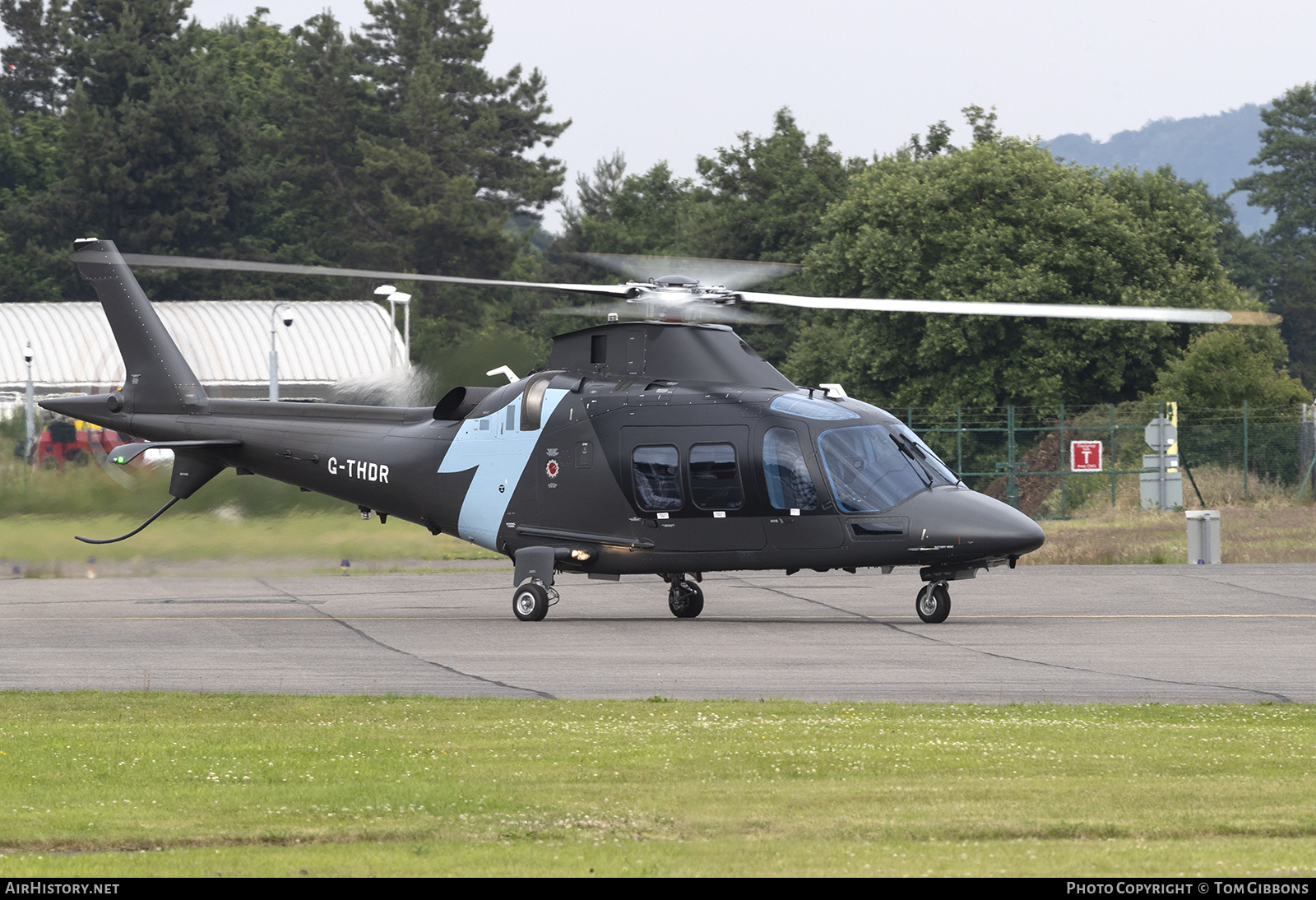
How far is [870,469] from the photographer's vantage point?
64.3 ft

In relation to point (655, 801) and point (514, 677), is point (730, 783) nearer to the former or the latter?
point (655, 801)

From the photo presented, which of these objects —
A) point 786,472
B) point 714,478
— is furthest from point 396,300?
point 786,472

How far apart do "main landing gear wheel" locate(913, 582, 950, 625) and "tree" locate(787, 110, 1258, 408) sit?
33.8 meters

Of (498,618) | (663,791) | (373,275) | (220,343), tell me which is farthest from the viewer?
(220,343)

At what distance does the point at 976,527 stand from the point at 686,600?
4.64 m

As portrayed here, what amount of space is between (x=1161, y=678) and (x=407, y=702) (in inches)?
281

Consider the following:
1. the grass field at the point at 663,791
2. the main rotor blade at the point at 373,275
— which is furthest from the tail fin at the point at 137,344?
the grass field at the point at 663,791

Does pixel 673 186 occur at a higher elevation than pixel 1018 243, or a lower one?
higher

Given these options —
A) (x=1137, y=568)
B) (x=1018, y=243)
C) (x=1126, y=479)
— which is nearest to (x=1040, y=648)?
(x=1137, y=568)

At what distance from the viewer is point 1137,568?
28.3m

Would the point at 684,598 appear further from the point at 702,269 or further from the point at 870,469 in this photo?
the point at 702,269

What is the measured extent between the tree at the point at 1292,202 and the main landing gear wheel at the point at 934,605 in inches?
3303

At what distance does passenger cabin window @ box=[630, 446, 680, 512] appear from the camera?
802 inches

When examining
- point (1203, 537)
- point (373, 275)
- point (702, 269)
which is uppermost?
point (702, 269)
